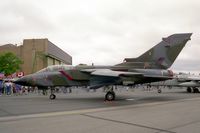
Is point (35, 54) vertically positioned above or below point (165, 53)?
above

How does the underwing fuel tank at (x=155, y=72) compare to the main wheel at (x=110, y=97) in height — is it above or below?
above

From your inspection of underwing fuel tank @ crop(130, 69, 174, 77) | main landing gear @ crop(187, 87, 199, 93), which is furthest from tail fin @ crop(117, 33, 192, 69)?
main landing gear @ crop(187, 87, 199, 93)

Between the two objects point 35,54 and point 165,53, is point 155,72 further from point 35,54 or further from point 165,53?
point 35,54

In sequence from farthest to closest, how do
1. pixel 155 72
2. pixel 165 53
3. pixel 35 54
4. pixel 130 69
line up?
pixel 35 54, pixel 165 53, pixel 130 69, pixel 155 72

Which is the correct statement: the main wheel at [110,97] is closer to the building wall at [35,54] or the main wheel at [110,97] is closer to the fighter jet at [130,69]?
the fighter jet at [130,69]

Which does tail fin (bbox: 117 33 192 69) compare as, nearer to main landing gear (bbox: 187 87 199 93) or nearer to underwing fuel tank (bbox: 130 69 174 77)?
underwing fuel tank (bbox: 130 69 174 77)

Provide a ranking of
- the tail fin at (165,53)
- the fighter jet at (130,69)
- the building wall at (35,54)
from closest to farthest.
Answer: the fighter jet at (130,69), the tail fin at (165,53), the building wall at (35,54)

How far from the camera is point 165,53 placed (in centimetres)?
1808

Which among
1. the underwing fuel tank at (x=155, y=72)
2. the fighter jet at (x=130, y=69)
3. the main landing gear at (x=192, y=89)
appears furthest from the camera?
the main landing gear at (x=192, y=89)

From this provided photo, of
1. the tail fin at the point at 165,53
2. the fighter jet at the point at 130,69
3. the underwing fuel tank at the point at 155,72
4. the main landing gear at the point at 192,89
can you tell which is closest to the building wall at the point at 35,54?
the main landing gear at the point at 192,89

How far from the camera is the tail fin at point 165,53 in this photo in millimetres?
17984

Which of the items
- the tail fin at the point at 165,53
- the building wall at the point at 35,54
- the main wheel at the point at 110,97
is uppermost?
the building wall at the point at 35,54

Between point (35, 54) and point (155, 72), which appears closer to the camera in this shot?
point (155, 72)

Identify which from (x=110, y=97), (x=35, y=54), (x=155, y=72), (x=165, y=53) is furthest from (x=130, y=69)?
(x=35, y=54)
